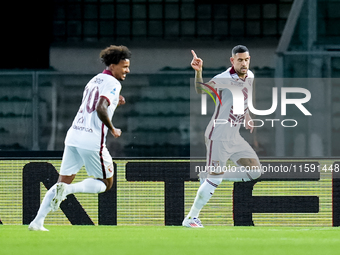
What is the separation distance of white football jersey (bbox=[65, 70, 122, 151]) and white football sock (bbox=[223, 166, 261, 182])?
1197 mm

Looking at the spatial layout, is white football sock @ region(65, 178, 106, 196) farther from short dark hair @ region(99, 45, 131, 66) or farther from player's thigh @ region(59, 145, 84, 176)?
short dark hair @ region(99, 45, 131, 66)

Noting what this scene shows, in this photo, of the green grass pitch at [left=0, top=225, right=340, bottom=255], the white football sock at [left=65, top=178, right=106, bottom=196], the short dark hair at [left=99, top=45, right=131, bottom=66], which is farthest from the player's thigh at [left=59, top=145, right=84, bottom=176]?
the short dark hair at [left=99, top=45, right=131, bottom=66]

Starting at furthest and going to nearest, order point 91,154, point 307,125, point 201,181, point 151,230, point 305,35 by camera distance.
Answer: point 305,35, point 307,125, point 201,181, point 151,230, point 91,154

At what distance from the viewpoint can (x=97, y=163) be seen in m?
4.56

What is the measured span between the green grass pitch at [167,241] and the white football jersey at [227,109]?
2.44 feet

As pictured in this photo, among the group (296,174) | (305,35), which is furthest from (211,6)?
(296,174)

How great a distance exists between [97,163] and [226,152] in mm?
1161

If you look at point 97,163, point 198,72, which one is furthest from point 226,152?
point 97,163

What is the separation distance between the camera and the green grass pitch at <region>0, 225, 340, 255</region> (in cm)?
365

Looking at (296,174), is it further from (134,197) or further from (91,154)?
(91,154)

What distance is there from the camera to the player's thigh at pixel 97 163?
4523mm

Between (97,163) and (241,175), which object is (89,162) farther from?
(241,175)

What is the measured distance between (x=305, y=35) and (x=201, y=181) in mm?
3994

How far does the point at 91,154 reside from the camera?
4520 millimetres
